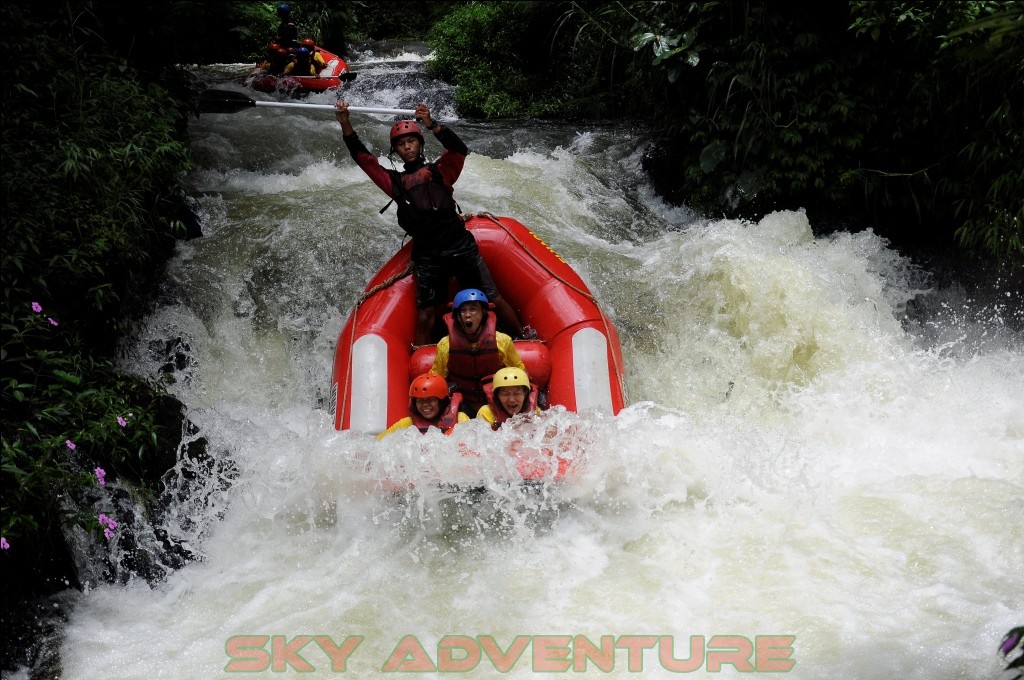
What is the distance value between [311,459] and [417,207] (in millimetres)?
1697

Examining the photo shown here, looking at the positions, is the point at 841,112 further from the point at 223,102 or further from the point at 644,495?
the point at 223,102

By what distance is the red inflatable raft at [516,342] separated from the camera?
13.6 ft

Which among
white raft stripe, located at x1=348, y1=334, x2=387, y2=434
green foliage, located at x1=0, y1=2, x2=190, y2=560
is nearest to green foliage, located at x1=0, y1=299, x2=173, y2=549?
green foliage, located at x1=0, y1=2, x2=190, y2=560

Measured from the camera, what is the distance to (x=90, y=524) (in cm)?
345

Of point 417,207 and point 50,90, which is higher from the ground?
point 50,90

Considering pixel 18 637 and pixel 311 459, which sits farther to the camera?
pixel 311 459

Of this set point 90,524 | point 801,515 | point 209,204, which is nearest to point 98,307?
point 90,524

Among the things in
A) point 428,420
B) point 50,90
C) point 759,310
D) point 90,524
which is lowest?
point 90,524

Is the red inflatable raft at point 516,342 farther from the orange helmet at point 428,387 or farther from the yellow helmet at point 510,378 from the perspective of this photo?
the yellow helmet at point 510,378

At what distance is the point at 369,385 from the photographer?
165 inches

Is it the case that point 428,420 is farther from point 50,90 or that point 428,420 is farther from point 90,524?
point 50,90

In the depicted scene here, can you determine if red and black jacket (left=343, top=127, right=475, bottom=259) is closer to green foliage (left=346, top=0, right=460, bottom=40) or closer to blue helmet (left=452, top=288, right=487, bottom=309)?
blue helmet (left=452, top=288, right=487, bottom=309)

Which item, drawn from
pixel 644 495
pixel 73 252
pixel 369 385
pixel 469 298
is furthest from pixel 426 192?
pixel 644 495

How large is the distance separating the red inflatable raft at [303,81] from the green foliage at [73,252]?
16.1 ft
